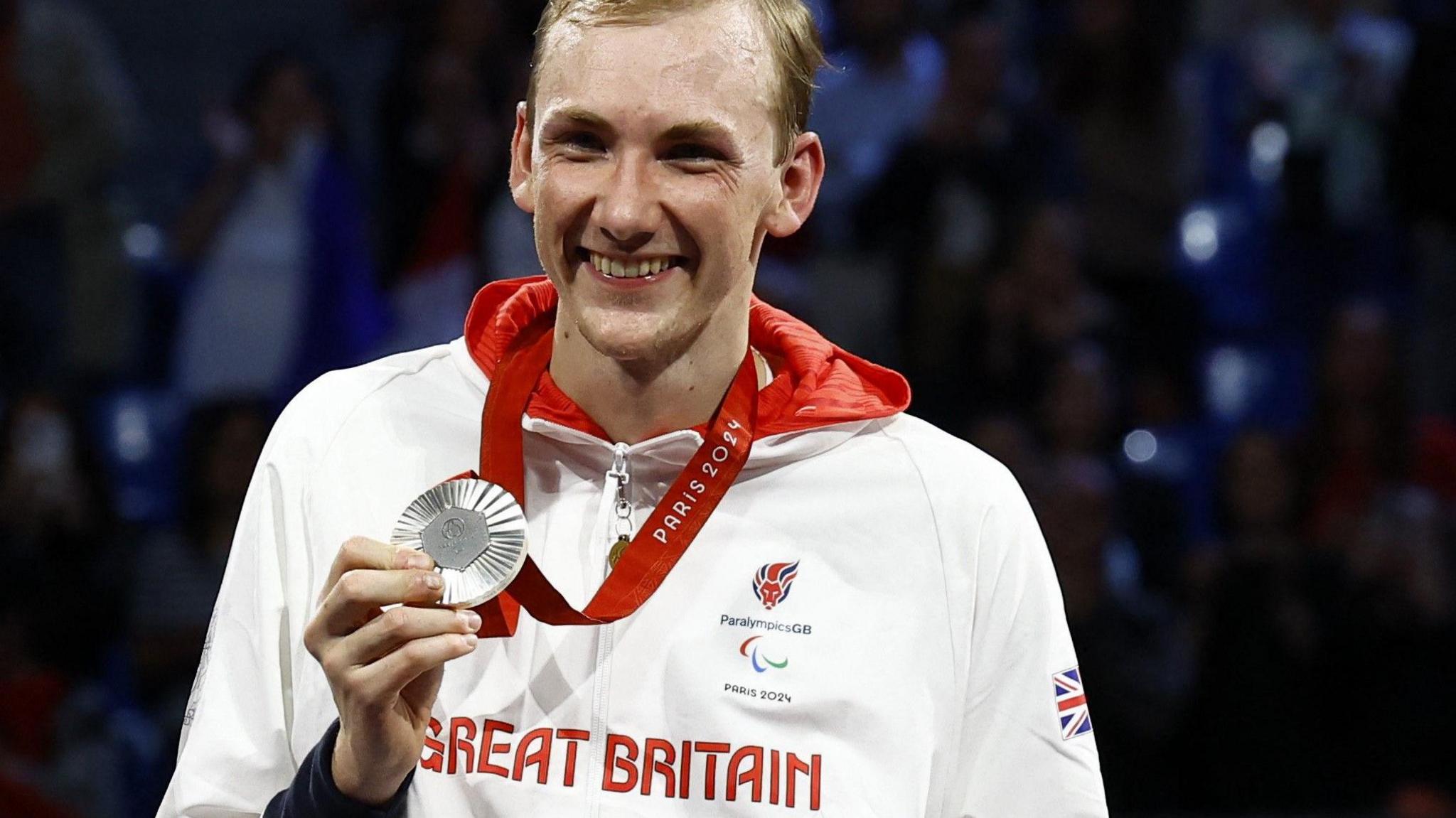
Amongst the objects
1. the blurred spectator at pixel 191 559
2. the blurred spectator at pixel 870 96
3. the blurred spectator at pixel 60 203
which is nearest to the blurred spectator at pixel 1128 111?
the blurred spectator at pixel 870 96

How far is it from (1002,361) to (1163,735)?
4.04ft

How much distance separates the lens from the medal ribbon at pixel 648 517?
2.04 m

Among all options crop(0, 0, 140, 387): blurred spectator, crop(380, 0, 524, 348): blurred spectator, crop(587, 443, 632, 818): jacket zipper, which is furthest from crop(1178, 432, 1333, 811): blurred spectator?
crop(0, 0, 140, 387): blurred spectator

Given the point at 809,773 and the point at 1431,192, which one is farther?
the point at 1431,192

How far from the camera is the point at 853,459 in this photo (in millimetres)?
2305

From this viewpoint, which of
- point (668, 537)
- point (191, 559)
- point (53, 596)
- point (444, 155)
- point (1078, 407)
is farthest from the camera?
point (444, 155)

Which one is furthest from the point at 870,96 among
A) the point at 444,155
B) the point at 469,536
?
the point at 469,536

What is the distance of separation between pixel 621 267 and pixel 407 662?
22.5 inches

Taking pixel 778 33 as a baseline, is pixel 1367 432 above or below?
below

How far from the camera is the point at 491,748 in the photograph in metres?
2.09

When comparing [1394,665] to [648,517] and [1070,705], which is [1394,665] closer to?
[1070,705]

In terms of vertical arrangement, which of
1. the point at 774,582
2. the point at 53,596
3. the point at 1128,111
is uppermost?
the point at 1128,111

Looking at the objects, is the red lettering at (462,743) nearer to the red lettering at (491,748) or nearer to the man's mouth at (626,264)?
the red lettering at (491,748)

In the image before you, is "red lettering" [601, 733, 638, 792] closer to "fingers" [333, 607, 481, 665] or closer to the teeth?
"fingers" [333, 607, 481, 665]
